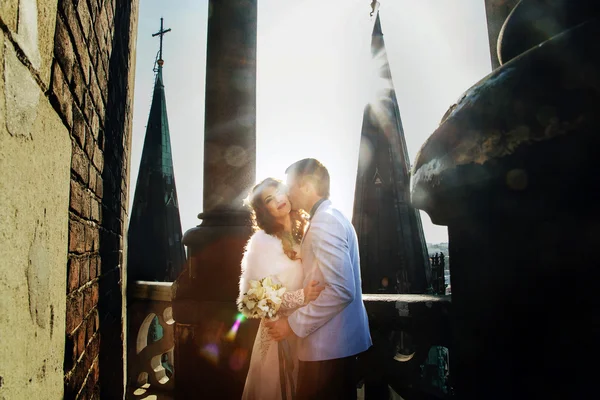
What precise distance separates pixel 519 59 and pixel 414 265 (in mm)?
15786

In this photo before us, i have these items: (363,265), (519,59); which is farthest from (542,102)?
(363,265)

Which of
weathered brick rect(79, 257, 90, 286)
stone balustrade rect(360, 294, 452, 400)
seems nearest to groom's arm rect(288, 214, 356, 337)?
stone balustrade rect(360, 294, 452, 400)

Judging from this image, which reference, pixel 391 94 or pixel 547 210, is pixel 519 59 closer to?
pixel 547 210

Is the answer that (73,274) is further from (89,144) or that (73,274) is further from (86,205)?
(89,144)

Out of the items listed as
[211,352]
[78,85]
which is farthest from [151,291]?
[78,85]

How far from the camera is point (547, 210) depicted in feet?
1.66

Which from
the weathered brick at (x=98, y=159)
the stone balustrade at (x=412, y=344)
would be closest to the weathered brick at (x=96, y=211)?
the weathered brick at (x=98, y=159)

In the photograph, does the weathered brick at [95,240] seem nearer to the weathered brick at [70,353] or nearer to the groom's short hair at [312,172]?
the weathered brick at [70,353]

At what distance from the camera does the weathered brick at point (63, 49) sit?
2.93 ft

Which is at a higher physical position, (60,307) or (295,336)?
(60,307)

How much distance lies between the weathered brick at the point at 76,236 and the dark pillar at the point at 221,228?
1.45 m

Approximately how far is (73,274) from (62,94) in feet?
1.96

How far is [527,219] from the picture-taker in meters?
0.52

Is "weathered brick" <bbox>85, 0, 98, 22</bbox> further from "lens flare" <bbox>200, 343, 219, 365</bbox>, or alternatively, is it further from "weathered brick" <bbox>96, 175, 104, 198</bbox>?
"lens flare" <bbox>200, 343, 219, 365</bbox>
